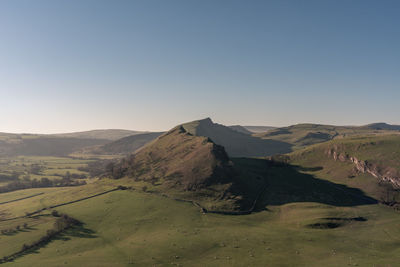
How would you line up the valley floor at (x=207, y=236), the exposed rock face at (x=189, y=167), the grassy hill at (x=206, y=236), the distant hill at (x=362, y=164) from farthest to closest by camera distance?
the exposed rock face at (x=189, y=167), the distant hill at (x=362, y=164), the grassy hill at (x=206, y=236), the valley floor at (x=207, y=236)

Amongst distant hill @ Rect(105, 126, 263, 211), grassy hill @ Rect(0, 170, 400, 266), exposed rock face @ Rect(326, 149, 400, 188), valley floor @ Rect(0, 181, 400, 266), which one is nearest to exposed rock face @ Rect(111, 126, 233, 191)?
distant hill @ Rect(105, 126, 263, 211)

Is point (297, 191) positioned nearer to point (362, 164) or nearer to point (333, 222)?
point (333, 222)

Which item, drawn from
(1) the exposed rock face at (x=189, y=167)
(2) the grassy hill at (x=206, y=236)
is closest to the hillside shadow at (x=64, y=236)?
(2) the grassy hill at (x=206, y=236)

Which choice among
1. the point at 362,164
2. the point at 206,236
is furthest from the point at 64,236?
the point at 362,164

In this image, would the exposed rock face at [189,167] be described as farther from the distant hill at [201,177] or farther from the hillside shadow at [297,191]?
the hillside shadow at [297,191]

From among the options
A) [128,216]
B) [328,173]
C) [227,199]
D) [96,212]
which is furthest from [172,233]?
[328,173]

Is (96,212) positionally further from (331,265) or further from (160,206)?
(331,265)
